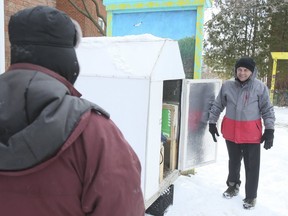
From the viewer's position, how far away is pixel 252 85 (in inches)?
145

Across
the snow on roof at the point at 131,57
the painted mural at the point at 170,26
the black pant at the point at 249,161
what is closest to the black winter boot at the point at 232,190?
the black pant at the point at 249,161

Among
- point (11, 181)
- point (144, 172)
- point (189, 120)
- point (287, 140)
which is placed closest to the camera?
point (11, 181)

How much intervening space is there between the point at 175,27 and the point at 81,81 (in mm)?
1846

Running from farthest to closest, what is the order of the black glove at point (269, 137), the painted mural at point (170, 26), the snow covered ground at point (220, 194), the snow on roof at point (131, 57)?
the painted mural at point (170, 26), the snow covered ground at point (220, 194), the black glove at point (269, 137), the snow on roof at point (131, 57)

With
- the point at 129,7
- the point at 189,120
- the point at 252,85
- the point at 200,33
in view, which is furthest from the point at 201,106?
the point at 129,7

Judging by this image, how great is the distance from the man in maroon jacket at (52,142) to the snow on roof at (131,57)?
5.84 ft

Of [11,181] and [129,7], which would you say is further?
[129,7]

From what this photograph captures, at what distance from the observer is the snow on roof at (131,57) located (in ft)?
9.55

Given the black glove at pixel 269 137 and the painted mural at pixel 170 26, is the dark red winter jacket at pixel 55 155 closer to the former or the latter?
the black glove at pixel 269 137

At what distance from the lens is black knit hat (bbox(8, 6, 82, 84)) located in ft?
3.35

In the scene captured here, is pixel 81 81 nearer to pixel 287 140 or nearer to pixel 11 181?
pixel 11 181

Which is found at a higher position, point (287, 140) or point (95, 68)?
point (95, 68)

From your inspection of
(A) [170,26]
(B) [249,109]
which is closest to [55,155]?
(B) [249,109]

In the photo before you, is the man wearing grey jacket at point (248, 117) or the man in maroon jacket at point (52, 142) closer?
the man in maroon jacket at point (52, 142)
